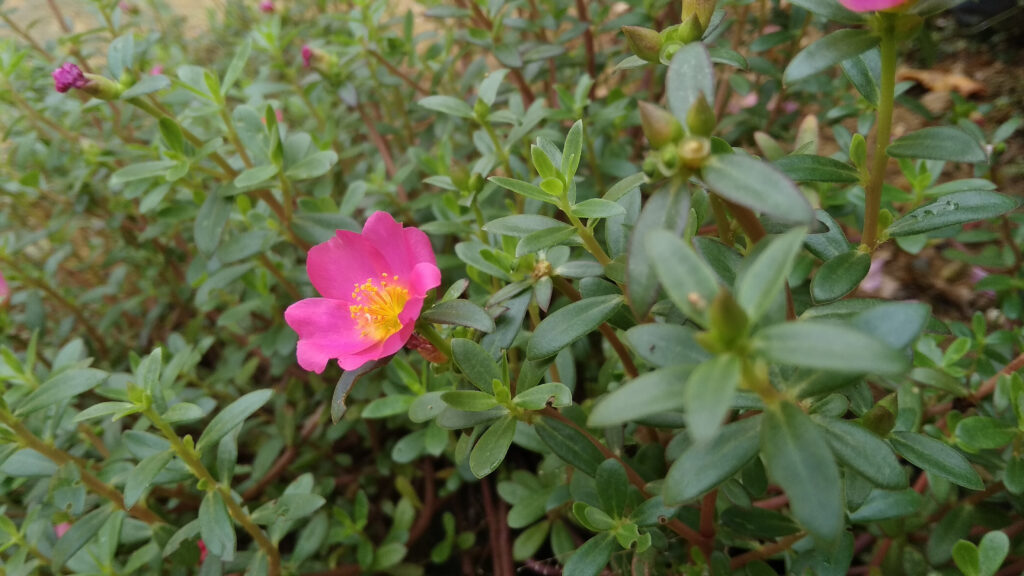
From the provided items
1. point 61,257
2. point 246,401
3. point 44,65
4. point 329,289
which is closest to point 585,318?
point 329,289

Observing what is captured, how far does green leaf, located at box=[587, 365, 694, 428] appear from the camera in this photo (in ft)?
1.68

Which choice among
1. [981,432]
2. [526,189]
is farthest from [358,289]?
[981,432]

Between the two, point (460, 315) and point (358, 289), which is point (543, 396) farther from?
point (358, 289)

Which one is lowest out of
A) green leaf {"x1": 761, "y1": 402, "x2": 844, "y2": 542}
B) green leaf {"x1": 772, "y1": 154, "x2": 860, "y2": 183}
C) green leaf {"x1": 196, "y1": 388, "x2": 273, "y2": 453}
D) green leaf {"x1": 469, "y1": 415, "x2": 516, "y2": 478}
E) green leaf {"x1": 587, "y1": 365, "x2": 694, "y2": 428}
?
green leaf {"x1": 196, "y1": 388, "x2": 273, "y2": 453}

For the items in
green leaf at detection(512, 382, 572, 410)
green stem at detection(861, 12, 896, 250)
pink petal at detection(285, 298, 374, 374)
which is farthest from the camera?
pink petal at detection(285, 298, 374, 374)

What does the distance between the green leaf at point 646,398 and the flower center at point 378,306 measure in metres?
0.52

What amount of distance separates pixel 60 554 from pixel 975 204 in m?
1.48

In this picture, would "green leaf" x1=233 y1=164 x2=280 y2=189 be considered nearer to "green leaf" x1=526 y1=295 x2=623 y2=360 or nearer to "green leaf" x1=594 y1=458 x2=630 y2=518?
"green leaf" x1=526 y1=295 x2=623 y2=360

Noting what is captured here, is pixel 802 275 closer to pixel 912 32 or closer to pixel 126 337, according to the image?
pixel 912 32

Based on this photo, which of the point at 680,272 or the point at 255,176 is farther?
the point at 255,176

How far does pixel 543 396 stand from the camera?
791 millimetres

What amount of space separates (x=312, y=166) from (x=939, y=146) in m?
0.98

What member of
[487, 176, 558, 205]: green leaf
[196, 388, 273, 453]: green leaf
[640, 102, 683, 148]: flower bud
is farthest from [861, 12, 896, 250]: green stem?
[196, 388, 273, 453]: green leaf

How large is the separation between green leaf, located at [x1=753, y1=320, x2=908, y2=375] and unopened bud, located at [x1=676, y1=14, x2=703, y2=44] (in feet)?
1.31
